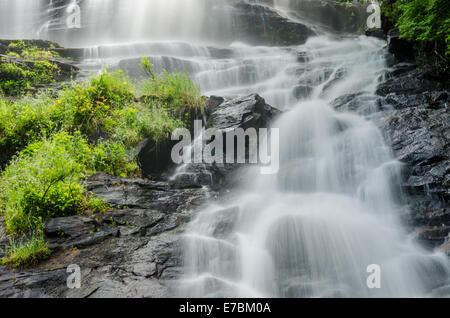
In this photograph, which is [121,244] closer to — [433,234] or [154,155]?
[154,155]

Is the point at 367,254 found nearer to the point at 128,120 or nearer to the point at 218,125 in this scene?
the point at 218,125

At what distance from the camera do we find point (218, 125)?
7.15m

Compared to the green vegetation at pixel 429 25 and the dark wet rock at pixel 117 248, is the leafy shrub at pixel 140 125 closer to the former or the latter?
the dark wet rock at pixel 117 248

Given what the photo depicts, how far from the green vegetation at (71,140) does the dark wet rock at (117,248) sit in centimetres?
26

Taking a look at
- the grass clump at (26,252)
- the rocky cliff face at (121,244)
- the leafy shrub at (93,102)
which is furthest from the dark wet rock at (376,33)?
the grass clump at (26,252)

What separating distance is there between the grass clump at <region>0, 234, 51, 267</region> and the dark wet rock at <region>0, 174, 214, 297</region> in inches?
4.0

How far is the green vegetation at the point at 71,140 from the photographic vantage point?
13.1 feet

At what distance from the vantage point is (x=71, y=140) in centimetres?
608

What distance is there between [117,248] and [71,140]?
138 inches

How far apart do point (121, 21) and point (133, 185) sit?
→ 22131 mm

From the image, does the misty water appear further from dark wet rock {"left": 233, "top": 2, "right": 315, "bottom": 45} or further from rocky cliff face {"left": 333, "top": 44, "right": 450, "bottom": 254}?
dark wet rock {"left": 233, "top": 2, "right": 315, "bottom": 45}

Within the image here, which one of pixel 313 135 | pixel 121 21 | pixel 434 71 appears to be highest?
pixel 121 21
